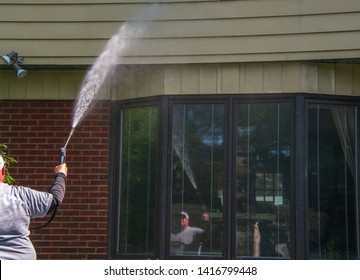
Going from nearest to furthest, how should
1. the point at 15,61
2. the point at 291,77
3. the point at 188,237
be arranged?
the point at 291,77 → the point at 188,237 → the point at 15,61

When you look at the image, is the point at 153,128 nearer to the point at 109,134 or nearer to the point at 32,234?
the point at 109,134

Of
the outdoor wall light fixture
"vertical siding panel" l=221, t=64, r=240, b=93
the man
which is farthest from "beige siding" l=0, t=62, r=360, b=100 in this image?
the man

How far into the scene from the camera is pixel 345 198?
6.01 m

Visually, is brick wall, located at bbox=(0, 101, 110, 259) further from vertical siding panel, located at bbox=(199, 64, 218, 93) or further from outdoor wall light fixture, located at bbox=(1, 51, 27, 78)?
vertical siding panel, located at bbox=(199, 64, 218, 93)

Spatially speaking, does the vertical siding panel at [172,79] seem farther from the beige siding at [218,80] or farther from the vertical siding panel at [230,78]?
the vertical siding panel at [230,78]

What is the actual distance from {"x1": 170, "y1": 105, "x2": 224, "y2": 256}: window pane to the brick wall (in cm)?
80

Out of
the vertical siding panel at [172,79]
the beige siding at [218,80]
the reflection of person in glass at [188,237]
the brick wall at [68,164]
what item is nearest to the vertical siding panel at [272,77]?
the beige siding at [218,80]

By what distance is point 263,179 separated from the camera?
6027 mm

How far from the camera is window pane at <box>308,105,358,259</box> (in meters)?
5.96

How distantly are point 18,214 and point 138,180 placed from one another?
2.72 m

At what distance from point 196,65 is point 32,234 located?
247cm

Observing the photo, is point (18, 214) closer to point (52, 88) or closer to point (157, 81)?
point (157, 81)

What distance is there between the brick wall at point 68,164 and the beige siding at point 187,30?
0.63m

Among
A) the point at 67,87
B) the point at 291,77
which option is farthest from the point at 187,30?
the point at 67,87
